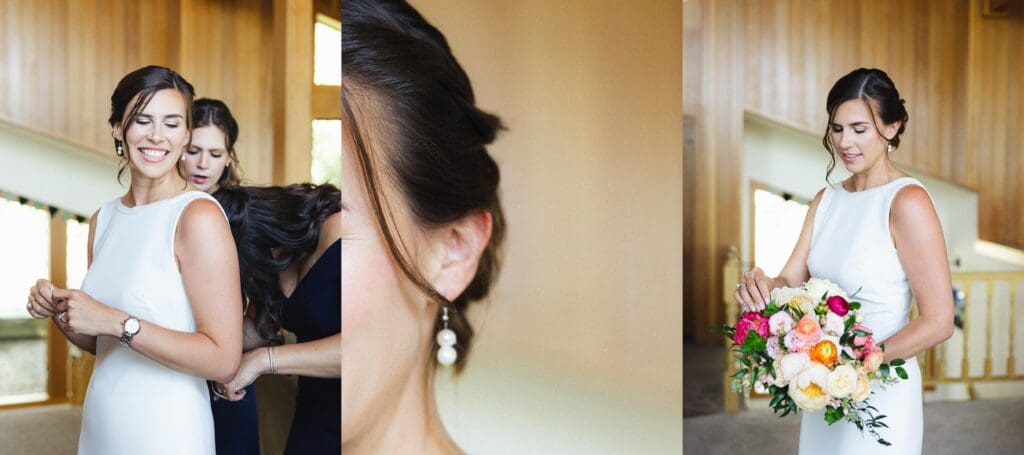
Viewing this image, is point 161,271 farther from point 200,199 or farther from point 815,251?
point 815,251

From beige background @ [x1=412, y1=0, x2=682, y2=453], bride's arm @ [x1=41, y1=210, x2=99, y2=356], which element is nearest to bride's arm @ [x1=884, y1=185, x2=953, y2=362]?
beige background @ [x1=412, y1=0, x2=682, y2=453]

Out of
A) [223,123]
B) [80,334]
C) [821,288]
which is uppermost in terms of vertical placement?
[223,123]

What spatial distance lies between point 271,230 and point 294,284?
143 mm

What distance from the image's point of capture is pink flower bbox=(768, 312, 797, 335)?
2.07 metres

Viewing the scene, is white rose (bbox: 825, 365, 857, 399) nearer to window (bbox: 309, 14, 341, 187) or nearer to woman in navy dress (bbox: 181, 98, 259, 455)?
window (bbox: 309, 14, 341, 187)

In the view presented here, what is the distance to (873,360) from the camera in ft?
6.73

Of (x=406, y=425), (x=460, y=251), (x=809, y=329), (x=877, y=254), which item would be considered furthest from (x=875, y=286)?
(x=406, y=425)

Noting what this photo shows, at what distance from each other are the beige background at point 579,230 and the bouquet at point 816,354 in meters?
0.21

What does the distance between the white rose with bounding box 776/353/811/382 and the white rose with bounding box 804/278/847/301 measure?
0.52 ft

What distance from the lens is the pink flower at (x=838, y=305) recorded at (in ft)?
6.83

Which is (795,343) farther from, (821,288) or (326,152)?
(326,152)

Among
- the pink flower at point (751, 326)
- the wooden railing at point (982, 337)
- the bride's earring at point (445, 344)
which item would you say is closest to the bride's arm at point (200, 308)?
the bride's earring at point (445, 344)

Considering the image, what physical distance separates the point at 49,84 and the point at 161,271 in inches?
23.0

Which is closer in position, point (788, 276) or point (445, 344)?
point (445, 344)
